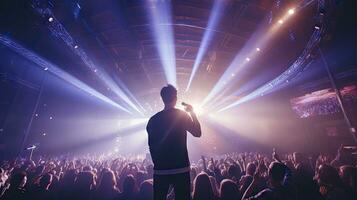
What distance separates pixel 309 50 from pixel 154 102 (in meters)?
19.0

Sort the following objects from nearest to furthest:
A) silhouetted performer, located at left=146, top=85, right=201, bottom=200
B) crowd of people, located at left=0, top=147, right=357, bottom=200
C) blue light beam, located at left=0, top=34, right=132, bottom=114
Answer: silhouetted performer, located at left=146, top=85, right=201, bottom=200
crowd of people, located at left=0, top=147, right=357, bottom=200
blue light beam, located at left=0, top=34, right=132, bottom=114

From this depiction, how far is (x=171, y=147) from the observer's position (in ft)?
7.50

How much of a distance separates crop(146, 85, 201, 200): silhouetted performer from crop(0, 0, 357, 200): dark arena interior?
0.04ft

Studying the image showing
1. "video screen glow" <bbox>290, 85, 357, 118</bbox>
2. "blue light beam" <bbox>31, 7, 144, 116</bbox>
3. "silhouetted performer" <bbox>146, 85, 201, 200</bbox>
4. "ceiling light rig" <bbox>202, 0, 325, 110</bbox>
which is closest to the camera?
"silhouetted performer" <bbox>146, 85, 201, 200</bbox>

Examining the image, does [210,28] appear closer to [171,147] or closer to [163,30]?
[163,30]

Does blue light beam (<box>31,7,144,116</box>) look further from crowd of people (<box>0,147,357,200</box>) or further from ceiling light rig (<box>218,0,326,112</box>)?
ceiling light rig (<box>218,0,326,112</box>)

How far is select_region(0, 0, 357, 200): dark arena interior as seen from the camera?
364cm

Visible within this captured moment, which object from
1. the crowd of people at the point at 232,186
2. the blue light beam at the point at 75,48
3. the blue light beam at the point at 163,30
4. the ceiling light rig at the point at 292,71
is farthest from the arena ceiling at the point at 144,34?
the crowd of people at the point at 232,186

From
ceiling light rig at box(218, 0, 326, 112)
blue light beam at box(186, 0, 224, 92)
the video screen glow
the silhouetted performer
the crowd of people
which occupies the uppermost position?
blue light beam at box(186, 0, 224, 92)

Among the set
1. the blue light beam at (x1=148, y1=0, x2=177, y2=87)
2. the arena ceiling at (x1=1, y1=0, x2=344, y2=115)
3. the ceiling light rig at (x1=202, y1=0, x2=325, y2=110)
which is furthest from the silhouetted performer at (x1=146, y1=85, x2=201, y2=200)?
the ceiling light rig at (x1=202, y1=0, x2=325, y2=110)

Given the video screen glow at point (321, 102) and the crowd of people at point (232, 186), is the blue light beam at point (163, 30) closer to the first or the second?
the crowd of people at point (232, 186)

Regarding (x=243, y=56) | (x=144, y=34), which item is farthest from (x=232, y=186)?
(x=243, y=56)

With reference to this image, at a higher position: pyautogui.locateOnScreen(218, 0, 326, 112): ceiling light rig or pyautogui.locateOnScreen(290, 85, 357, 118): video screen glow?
pyautogui.locateOnScreen(218, 0, 326, 112): ceiling light rig

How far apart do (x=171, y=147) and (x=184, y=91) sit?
20366mm
